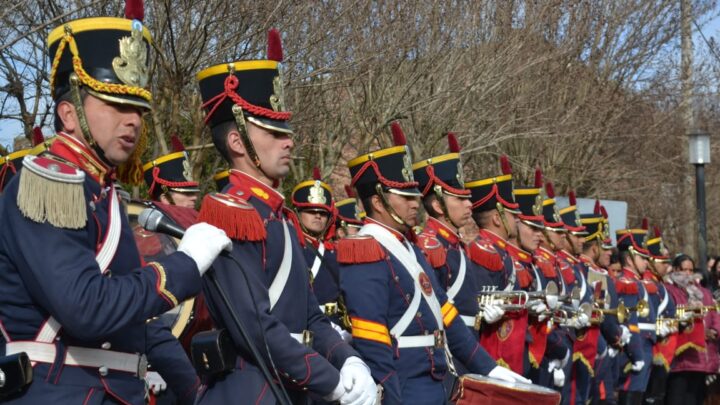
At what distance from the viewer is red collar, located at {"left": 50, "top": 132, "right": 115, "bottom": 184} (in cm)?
380

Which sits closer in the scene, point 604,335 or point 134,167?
point 134,167

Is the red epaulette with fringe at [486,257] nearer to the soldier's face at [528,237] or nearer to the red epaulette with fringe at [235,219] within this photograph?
the soldier's face at [528,237]

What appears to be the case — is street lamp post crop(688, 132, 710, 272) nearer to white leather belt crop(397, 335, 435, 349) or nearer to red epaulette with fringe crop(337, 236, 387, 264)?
white leather belt crop(397, 335, 435, 349)

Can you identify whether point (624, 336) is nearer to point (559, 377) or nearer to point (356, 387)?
point (559, 377)

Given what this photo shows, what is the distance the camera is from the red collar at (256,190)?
185 inches

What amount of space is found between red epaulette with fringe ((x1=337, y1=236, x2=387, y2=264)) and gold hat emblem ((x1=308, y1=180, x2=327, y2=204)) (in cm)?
406

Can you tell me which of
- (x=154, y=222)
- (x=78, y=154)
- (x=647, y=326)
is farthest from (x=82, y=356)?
(x=647, y=326)

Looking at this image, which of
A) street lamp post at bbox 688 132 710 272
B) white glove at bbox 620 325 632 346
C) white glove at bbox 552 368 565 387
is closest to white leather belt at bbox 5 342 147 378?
white glove at bbox 552 368 565 387

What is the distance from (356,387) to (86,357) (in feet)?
4.09

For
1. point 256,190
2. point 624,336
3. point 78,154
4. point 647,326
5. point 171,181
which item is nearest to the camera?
point 78,154

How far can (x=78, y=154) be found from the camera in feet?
12.5

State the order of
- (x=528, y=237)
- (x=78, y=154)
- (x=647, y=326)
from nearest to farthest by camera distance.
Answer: (x=78, y=154), (x=528, y=237), (x=647, y=326)

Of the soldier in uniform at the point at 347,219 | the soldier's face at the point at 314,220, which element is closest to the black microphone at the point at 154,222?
the soldier's face at the point at 314,220

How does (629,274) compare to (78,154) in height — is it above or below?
below
